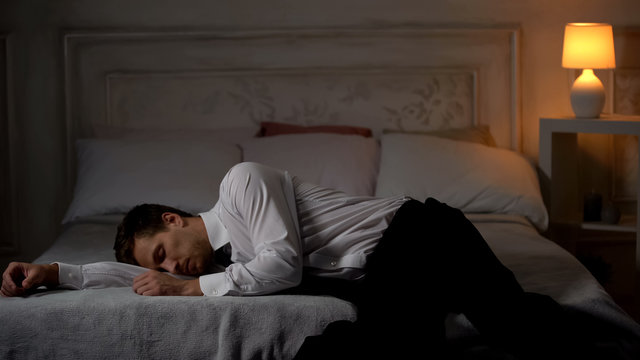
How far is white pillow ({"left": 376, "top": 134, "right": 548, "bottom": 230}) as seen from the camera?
3049 millimetres

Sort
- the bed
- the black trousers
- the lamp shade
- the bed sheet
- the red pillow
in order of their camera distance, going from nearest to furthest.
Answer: the black trousers < the bed sheet < the bed < the lamp shade < the red pillow

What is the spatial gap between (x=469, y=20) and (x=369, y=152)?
0.85 m

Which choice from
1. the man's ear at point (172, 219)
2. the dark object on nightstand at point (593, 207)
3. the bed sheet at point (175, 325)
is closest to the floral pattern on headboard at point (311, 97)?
the dark object on nightstand at point (593, 207)

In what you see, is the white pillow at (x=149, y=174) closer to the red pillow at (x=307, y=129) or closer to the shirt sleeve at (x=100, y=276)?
the red pillow at (x=307, y=129)

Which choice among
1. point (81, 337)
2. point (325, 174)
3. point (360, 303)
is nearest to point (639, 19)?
point (325, 174)

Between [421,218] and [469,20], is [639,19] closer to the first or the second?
[469,20]

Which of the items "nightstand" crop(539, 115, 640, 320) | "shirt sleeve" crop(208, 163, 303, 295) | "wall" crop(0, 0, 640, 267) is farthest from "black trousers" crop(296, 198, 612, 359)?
"wall" crop(0, 0, 640, 267)

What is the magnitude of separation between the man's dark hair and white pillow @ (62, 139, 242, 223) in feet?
3.01

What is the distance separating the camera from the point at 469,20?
3529mm

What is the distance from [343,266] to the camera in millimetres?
2027

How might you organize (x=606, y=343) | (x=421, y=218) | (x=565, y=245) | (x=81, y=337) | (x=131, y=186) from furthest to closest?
(x=565, y=245) → (x=131, y=186) → (x=421, y=218) → (x=81, y=337) → (x=606, y=343)

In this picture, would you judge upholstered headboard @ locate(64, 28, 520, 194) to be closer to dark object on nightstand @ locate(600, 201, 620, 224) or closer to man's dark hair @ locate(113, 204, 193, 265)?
dark object on nightstand @ locate(600, 201, 620, 224)

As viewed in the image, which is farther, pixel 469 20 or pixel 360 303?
pixel 469 20

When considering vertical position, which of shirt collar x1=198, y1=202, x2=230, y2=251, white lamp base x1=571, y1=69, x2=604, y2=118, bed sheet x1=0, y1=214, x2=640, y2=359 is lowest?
bed sheet x1=0, y1=214, x2=640, y2=359
